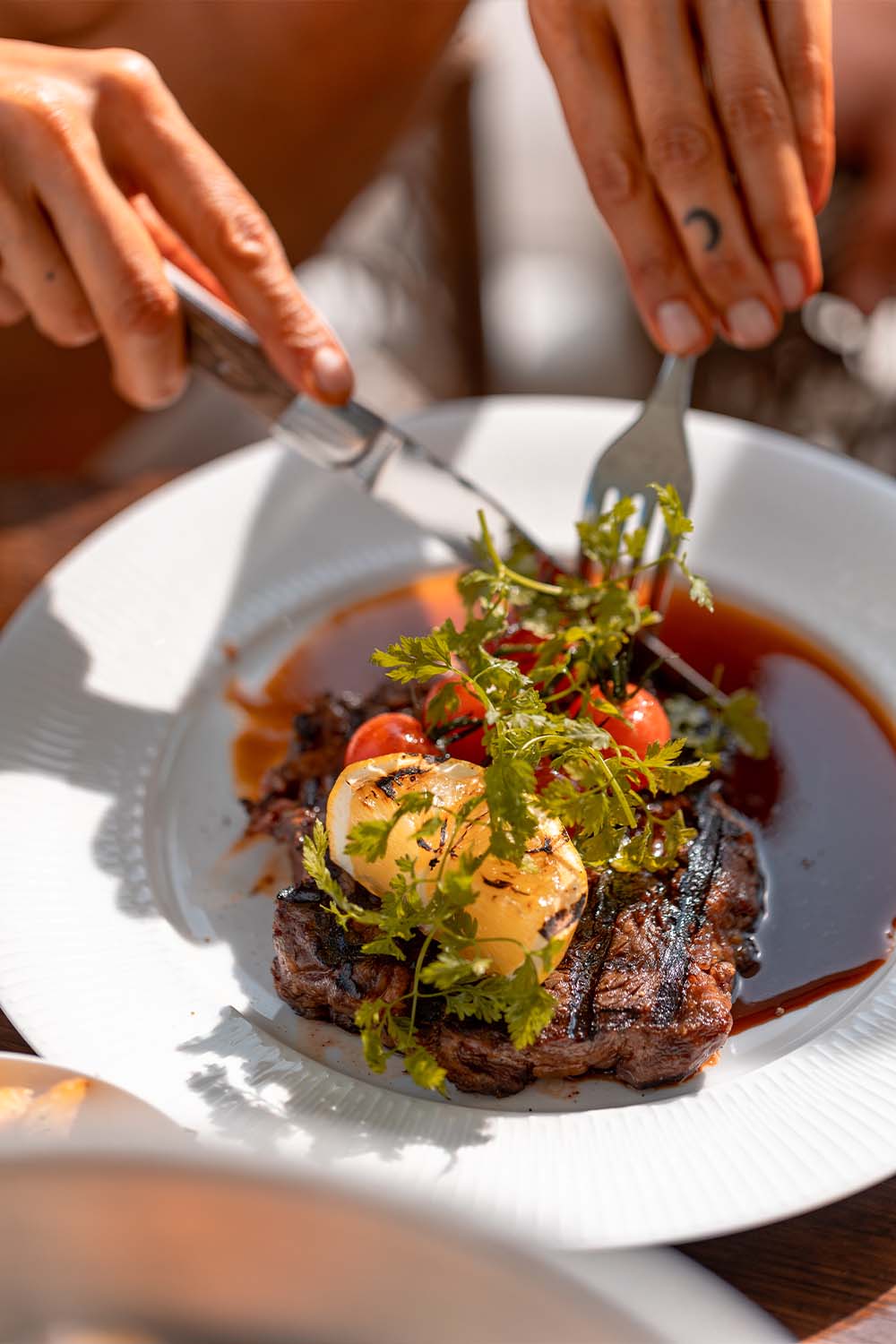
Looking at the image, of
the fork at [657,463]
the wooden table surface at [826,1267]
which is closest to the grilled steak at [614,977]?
the wooden table surface at [826,1267]

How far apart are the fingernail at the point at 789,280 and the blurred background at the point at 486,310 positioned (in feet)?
5.15

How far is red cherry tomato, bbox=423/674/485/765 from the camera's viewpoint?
192 centimetres

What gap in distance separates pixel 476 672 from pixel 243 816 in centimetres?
60

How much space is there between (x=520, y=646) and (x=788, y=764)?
0.61 m

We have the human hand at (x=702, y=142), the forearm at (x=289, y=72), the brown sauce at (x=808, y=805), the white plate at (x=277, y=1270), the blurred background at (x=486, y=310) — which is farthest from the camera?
the blurred background at (x=486, y=310)

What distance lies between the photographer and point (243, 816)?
2158 mm

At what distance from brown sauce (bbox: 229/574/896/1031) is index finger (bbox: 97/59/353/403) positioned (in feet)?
2.01

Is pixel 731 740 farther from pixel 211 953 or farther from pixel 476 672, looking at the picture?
pixel 211 953

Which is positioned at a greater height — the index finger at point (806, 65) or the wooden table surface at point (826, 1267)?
the index finger at point (806, 65)

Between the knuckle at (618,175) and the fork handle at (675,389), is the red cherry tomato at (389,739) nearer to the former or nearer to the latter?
the fork handle at (675,389)

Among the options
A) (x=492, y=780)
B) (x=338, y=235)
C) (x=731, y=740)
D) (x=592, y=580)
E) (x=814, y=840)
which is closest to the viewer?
(x=492, y=780)

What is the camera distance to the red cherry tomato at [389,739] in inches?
75.5

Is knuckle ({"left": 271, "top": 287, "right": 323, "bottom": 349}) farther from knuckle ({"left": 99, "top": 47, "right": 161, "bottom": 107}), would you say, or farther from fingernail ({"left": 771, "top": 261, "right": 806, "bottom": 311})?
fingernail ({"left": 771, "top": 261, "right": 806, "bottom": 311})

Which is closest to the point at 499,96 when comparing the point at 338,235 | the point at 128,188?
the point at 338,235
